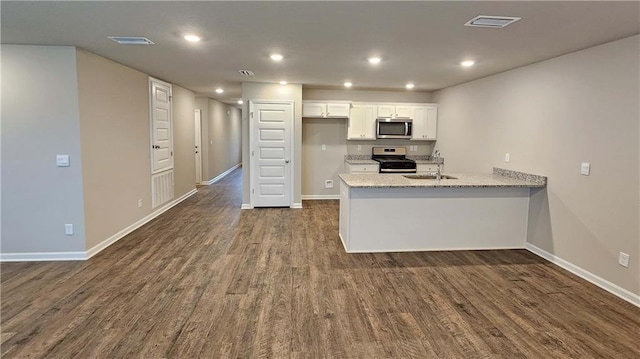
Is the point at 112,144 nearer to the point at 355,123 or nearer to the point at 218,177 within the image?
the point at 355,123

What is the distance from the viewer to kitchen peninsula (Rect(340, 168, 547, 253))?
4.12m

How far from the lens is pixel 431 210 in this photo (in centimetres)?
421

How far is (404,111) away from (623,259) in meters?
4.51

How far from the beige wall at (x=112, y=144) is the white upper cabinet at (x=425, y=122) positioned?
4927mm

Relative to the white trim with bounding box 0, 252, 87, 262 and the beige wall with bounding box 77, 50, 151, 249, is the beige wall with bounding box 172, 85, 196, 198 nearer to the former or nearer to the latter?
the beige wall with bounding box 77, 50, 151, 249

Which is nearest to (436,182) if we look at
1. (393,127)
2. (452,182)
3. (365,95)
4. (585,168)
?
(452,182)

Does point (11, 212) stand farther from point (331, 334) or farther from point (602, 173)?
point (602, 173)

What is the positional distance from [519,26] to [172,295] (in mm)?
3695

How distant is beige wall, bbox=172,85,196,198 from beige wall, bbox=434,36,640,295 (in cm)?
559

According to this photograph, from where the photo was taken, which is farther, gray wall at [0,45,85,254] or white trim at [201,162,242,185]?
white trim at [201,162,242,185]

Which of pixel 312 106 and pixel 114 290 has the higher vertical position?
pixel 312 106

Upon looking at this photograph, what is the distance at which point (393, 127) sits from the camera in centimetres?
694

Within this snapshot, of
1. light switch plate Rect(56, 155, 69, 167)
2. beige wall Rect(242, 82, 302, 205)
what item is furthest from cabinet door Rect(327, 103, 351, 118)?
light switch plate Rect(56, 155, 69, 167)

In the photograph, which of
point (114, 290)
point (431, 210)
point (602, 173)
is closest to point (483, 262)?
point (431, 210)
